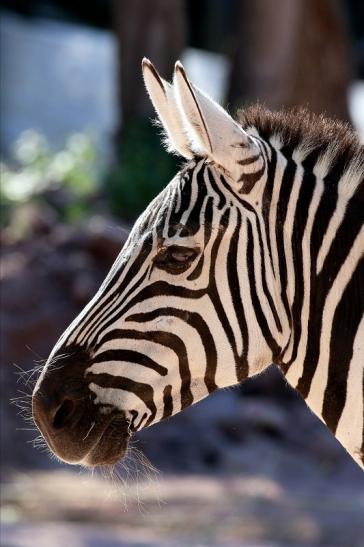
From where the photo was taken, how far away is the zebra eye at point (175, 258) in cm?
356

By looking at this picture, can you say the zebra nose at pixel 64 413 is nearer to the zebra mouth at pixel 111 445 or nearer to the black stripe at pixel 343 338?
the zebra mouth at pixel 111 445

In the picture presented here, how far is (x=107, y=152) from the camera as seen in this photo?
19406 mm

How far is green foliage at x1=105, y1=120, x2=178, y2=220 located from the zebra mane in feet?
38.9

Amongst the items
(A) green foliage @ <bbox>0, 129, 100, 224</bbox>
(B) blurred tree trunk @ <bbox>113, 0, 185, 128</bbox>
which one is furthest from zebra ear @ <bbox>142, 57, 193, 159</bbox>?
(B) blurred tree trunk @ <bbox>113, 0, 185, 128</bbox>

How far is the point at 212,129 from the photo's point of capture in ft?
11.5

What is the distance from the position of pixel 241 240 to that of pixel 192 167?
1.02 ft

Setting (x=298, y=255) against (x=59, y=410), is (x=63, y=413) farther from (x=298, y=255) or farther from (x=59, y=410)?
(x=298, y=255)

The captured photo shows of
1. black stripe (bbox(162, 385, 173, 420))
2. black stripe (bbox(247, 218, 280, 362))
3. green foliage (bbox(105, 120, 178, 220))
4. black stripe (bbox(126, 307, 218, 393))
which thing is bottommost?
green foliage (bbox(105, 120, 178, 220))

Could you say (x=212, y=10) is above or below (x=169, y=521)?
above

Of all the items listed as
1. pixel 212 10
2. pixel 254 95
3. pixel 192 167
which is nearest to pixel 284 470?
pixel 254 95

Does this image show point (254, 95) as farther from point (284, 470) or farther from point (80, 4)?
point (80, 4)

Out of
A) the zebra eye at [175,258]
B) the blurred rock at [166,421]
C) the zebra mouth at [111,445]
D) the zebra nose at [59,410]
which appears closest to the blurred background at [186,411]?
the blurred rock at [166,421]

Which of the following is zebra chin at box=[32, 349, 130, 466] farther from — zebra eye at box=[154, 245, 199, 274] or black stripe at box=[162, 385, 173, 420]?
zebra eye at box=[154, 245, 199, 274]

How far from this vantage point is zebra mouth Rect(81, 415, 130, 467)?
11.7 feet
